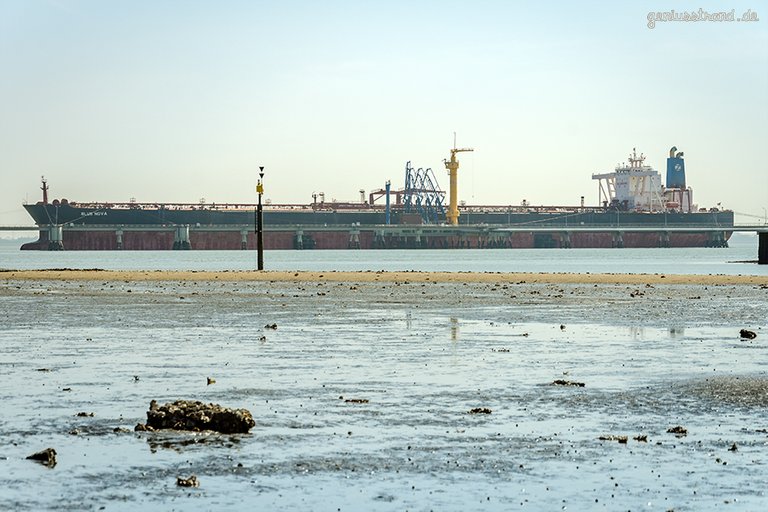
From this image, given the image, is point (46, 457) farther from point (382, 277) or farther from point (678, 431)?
point (382, 277)

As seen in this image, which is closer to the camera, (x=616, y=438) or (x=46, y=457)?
(x=46, y=457)

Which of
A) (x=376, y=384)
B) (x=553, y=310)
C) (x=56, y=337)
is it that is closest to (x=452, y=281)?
(x=553, y=310)

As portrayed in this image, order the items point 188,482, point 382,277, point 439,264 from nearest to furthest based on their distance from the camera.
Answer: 1. point 188,482
2. point 382,277
3. point 439,264

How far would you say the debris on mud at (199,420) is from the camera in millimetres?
14227

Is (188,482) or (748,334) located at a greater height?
(188,482)

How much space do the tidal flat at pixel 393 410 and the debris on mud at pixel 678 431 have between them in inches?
6.2

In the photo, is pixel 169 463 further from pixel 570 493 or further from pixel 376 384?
pixel 376 384

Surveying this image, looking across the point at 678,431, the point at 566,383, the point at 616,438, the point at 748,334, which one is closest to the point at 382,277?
the point at 748,334

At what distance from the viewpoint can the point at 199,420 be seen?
14344mm

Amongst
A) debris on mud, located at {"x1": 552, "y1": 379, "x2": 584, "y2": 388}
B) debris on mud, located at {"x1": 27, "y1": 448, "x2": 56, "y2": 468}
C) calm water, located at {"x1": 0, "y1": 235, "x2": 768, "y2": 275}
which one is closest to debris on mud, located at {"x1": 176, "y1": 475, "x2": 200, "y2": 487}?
debris on mud, located at {"x1": 27, "y1": 448, "x2": 56, "y2": 468}

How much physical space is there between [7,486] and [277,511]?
2.71m

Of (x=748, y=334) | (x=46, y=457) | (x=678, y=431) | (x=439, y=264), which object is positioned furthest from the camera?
(x=439, y=264)

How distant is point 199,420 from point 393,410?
2.73 m

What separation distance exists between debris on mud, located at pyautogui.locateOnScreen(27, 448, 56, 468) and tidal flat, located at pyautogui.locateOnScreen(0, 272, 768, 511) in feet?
0.32
